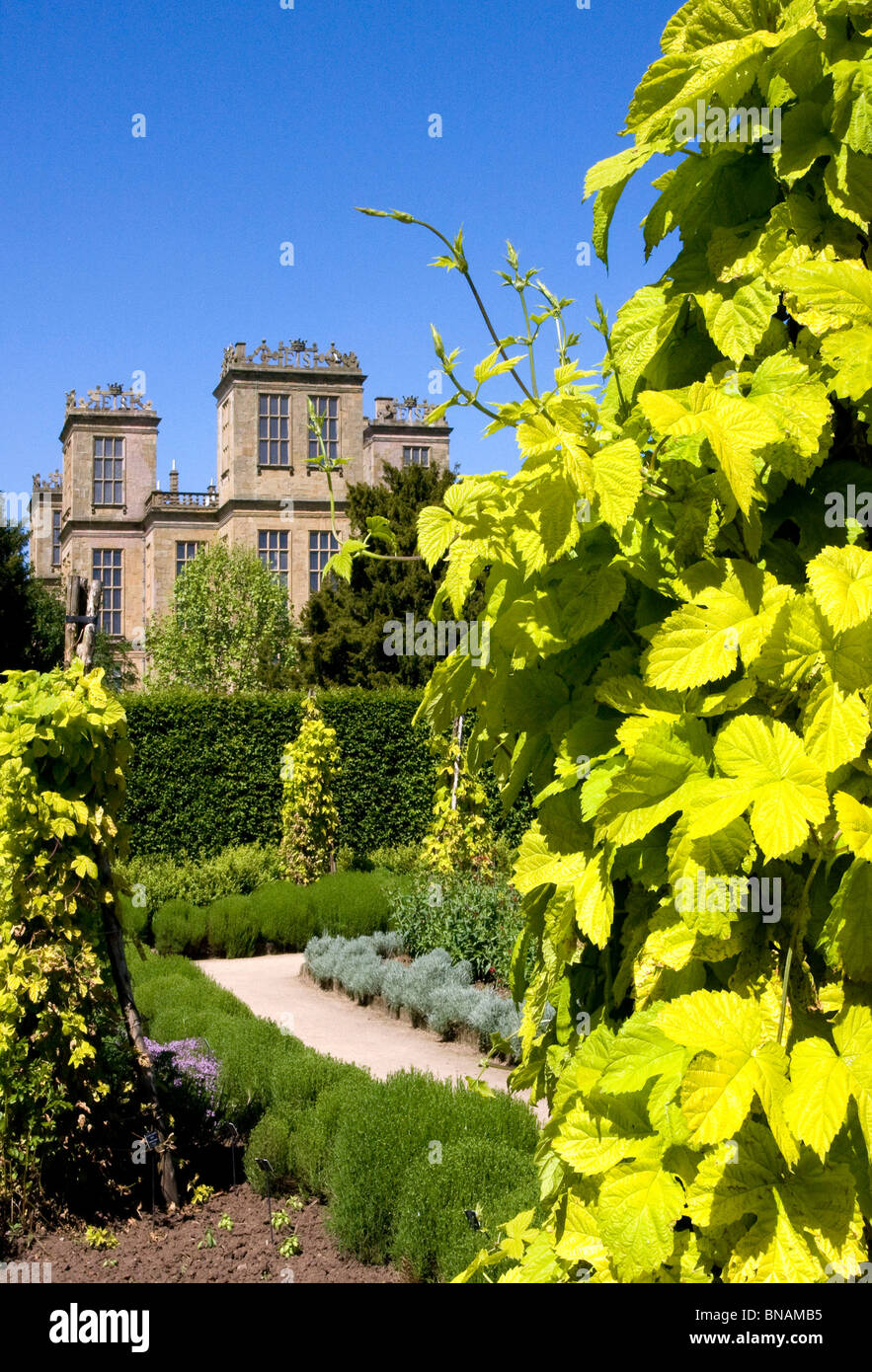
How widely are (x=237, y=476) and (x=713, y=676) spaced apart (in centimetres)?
3224

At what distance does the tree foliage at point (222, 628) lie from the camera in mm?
28625

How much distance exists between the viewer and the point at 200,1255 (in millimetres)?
3713

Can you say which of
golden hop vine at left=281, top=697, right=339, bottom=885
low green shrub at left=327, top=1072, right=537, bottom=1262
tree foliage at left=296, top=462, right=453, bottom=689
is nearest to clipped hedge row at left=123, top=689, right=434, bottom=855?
golden hop vine at left=281, top=697, right=339, bottom=885

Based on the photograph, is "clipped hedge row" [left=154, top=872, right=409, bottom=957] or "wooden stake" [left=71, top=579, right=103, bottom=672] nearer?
"wooden stake" [left=71, top=579, right=103, bottom=672]

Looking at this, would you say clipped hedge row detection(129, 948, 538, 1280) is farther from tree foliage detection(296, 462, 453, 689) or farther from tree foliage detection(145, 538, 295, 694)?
tree foliage detection(145, 538, 295, 694)

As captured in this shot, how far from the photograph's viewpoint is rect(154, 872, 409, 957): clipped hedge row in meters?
10.1

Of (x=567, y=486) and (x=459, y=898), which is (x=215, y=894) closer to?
(x=459, y=898)

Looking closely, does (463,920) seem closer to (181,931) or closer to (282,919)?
(282,919)

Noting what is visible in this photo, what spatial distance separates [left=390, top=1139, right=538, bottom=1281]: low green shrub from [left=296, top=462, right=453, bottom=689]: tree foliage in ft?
58.5

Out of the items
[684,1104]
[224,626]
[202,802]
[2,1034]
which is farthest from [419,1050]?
[224,626]

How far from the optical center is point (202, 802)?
14008 millimetres

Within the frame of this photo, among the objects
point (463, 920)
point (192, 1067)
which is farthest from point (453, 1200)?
point (463, 920)

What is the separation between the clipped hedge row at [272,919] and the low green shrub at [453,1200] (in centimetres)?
633
